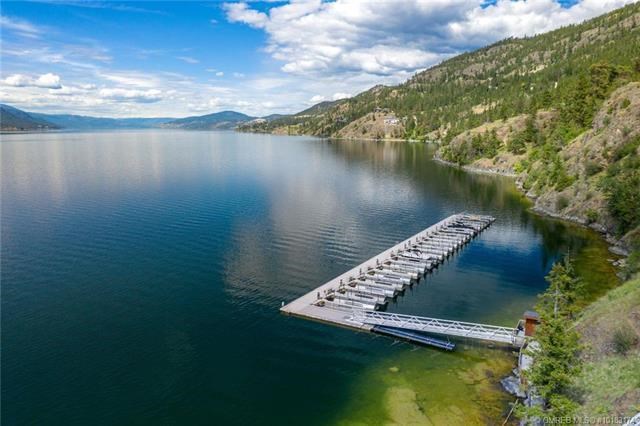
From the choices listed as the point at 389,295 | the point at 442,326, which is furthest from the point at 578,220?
the point at 442,326

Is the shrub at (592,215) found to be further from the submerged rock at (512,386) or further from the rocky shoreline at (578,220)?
the submerged rock at (512,386)

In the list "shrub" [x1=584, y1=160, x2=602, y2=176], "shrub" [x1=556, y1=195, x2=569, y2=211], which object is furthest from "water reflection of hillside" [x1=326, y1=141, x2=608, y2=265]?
"shrub" [x1=584, y1=160, x2=602, y2=176]

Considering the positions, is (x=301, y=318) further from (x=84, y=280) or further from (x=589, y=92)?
(x=589, y=92)

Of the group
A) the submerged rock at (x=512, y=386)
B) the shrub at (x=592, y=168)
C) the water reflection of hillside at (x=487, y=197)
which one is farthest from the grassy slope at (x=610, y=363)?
the shrub at (x=592, y=168)

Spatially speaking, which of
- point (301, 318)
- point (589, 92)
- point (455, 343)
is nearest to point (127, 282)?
point (301, 318)

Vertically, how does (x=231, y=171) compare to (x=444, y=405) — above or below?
above

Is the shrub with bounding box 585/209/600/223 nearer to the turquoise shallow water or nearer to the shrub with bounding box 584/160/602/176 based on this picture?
the turquoise shallow water

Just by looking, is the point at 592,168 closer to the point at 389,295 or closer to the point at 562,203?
the point at 562,203

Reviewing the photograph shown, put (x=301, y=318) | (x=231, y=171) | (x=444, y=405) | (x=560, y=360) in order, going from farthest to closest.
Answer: (x=231, y=171), (x=301, y=318), (x=444, y=405), (x=560, y=360)
